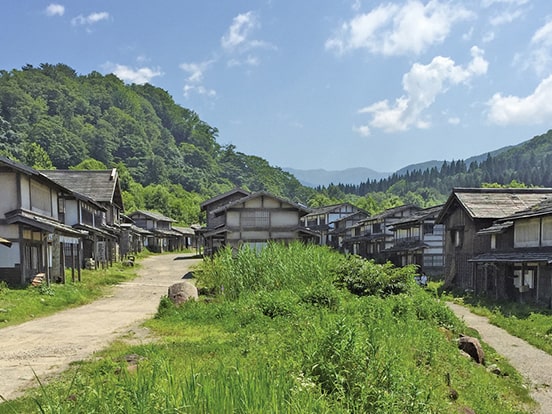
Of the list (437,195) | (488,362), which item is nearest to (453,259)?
(488,362)

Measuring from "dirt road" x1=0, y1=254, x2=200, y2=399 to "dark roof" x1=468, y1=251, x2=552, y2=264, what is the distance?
18682 millimetres

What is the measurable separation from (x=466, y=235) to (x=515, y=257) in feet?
26.0

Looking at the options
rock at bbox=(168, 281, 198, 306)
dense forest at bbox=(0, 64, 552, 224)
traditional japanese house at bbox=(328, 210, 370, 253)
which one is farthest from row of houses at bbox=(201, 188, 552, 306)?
dense forest at bbox=(0, 64, 552, 224)

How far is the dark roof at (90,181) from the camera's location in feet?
120

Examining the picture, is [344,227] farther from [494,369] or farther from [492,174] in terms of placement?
[492,174]

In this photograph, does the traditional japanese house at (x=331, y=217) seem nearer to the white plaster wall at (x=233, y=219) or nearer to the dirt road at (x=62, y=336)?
the white plaster wall at (x=233, y=219)

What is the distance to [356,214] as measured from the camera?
66938 millimetres

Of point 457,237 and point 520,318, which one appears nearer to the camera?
point 520,318

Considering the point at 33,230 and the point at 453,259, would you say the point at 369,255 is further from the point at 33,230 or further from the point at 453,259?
the point at 33,230

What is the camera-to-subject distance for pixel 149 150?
415 feet

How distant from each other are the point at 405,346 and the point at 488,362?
4.54m

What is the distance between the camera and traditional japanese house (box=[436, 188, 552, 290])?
29312mm

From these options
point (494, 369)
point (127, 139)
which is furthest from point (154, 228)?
point (127, 139)

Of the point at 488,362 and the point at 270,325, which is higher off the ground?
the point at 270,325
